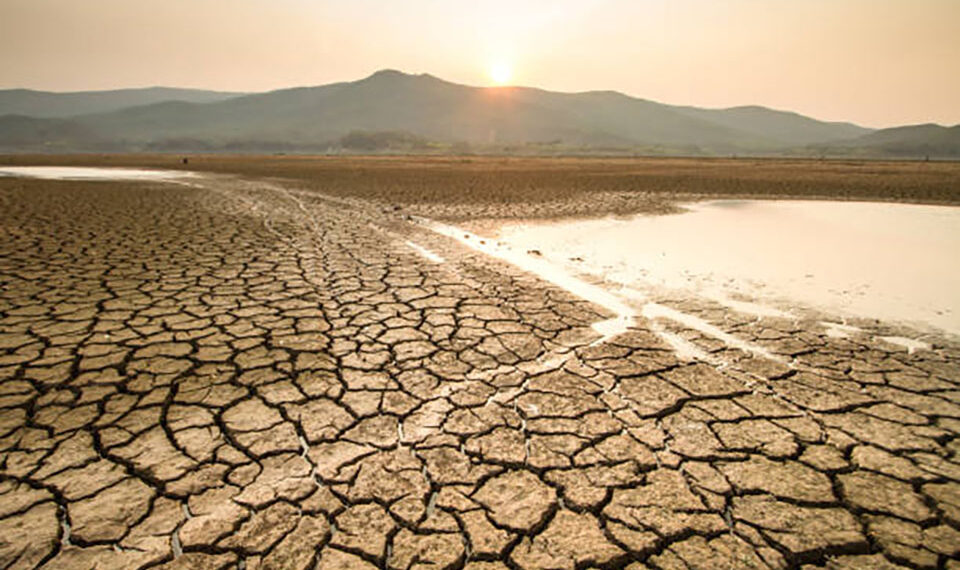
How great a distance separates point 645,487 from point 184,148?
126336 millimetres

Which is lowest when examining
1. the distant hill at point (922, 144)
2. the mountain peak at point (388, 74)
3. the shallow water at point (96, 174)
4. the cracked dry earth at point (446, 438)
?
the cracked dry earth at point (446, 438)

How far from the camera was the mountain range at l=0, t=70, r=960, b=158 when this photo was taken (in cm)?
10512

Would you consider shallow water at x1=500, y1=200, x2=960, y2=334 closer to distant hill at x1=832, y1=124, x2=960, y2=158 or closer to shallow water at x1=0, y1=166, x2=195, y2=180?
shallow water at x1=0, y1=166, x2=195, y2=180

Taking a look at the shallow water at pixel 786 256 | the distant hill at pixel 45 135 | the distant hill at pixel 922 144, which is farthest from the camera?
the distant hill at pixel 45 135

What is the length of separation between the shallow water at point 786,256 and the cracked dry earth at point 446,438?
1.00 metres

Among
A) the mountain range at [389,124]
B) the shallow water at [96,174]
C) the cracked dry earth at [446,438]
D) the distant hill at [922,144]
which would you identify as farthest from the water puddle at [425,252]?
the distant hill at [922,144]

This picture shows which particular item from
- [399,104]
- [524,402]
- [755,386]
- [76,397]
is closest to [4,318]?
[76,397]

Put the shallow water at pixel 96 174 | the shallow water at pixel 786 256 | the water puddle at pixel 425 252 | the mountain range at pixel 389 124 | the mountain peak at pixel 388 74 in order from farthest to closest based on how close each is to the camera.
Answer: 1. the mountain peak at pixel 388 74
2. the mountain range at pixel 389 124
3. the shallow water at pixel 96 174
4. the water puddle at pixel 425 252
5. the shallow water at pixel 786 256

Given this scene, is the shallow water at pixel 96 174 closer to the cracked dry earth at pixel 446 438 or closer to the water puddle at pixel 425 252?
the water puddle at pixel 425 252

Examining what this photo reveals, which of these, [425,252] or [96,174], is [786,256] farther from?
[96,174]

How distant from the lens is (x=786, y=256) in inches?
245

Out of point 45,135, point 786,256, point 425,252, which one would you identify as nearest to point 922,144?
point 786,256

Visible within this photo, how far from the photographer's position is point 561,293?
15.3ft

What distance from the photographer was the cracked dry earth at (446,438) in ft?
5.39
